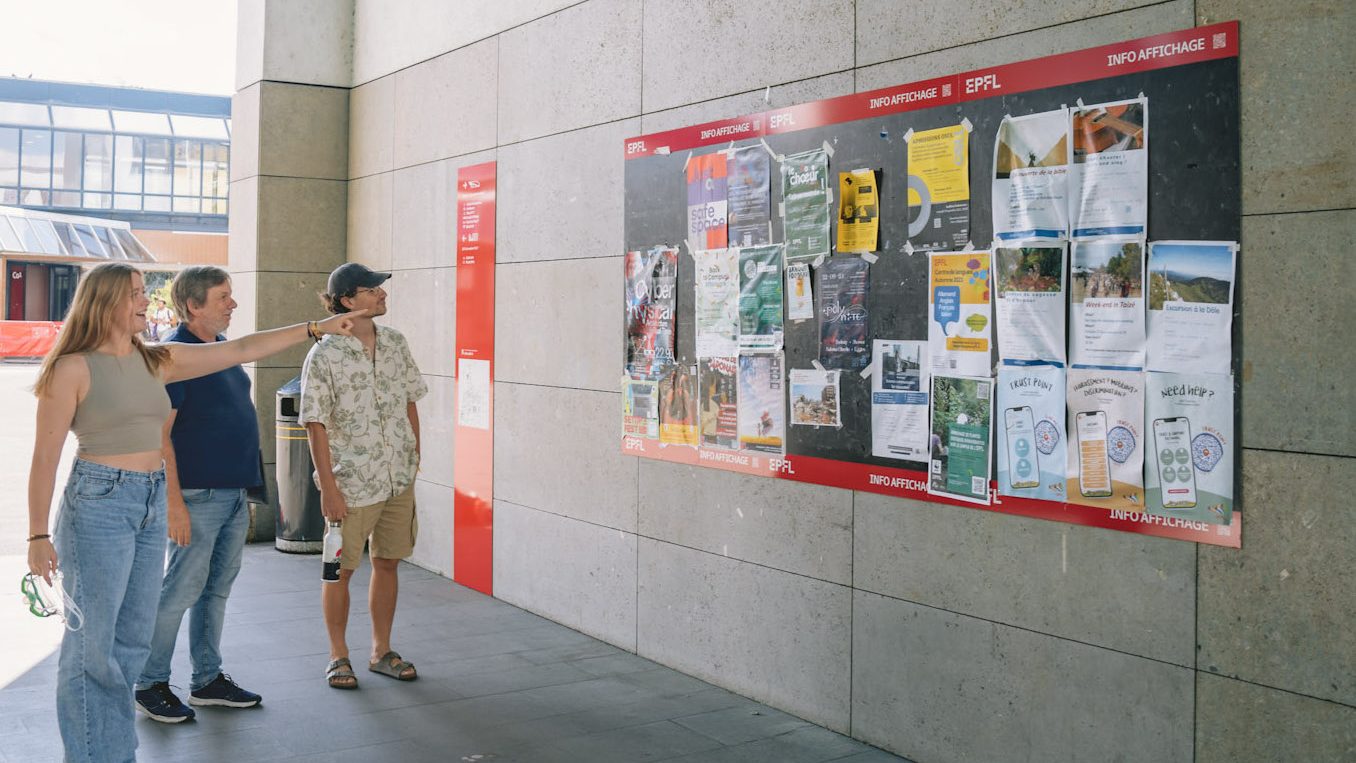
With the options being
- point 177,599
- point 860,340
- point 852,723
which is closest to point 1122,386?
point 860,340

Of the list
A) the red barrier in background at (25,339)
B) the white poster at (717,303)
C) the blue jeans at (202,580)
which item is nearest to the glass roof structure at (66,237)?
the red barrier in background at (25,339)

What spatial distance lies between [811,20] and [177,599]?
147 inches

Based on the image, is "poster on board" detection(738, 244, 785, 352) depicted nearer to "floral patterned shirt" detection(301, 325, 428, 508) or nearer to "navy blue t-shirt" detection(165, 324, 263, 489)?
"floral patterned shirt" detection(301, 325, 428, 508)

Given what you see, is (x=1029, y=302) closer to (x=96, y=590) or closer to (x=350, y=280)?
(x=350, y=280)

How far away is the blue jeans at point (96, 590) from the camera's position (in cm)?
376

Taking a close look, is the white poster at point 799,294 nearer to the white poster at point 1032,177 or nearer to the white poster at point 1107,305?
the white poster at point 1032,177

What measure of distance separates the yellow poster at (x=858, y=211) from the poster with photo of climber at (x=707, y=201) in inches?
30.8

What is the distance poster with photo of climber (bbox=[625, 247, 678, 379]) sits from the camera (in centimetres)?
578

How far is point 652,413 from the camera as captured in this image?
5910 mm

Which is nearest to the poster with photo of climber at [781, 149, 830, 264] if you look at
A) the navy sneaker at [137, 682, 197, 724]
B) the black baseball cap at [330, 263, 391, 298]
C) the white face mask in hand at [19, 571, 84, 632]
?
the black baseball cap at [330, 263, 391, 298]

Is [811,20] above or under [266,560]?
above

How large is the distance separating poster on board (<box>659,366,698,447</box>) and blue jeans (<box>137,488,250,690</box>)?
2054mm

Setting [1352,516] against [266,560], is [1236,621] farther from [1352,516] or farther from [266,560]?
[266,560]

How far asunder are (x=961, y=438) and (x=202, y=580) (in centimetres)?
328
